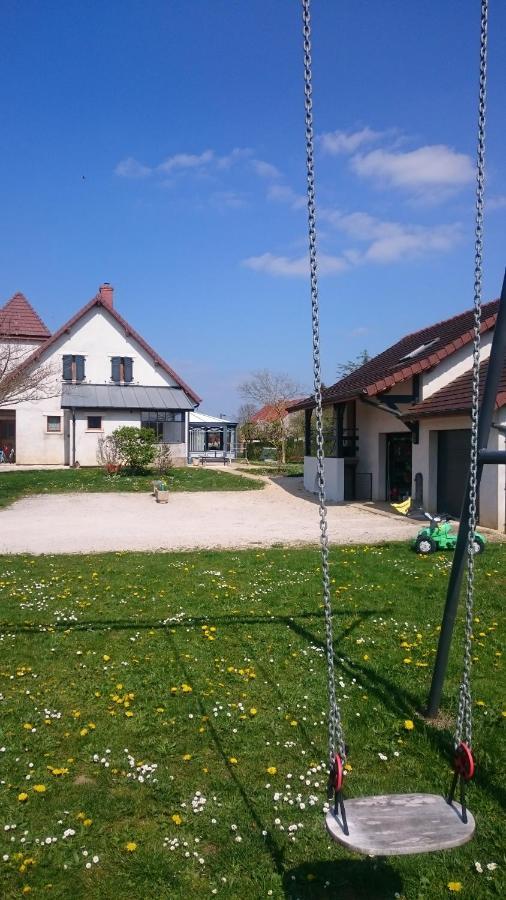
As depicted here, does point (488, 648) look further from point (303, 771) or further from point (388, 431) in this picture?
point (388, 431)

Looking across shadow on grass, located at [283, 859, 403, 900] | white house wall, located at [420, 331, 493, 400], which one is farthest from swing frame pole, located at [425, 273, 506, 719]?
white house wall, located at [420, 331, 493, 400]

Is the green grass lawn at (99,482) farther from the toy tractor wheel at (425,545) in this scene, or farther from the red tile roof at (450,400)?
the toy tractor wheel at (425,545)

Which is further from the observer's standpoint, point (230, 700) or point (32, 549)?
point (32, 549)

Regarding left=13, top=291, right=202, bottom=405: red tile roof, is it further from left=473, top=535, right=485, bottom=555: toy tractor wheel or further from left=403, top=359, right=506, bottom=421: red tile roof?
left=473, top=535, right=485, bottom=555: toy tractor wheel

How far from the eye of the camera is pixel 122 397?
37.2 meters

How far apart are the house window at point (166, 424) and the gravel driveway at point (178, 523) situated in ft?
49.0

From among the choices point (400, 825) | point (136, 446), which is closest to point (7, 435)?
point (136, 446)

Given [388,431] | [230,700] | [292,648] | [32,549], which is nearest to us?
[230,700]

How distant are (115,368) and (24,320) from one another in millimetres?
7970

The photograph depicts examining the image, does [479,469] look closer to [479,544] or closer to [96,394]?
[479,544]

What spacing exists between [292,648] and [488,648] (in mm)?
1773

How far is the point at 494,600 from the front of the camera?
7.93 metres

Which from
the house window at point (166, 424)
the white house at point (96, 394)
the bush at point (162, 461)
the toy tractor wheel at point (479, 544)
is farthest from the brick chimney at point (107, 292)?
the toy tractor wheel at point (479, 544)

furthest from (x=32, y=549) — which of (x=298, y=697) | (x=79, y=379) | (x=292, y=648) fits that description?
(x=79, y=379)
